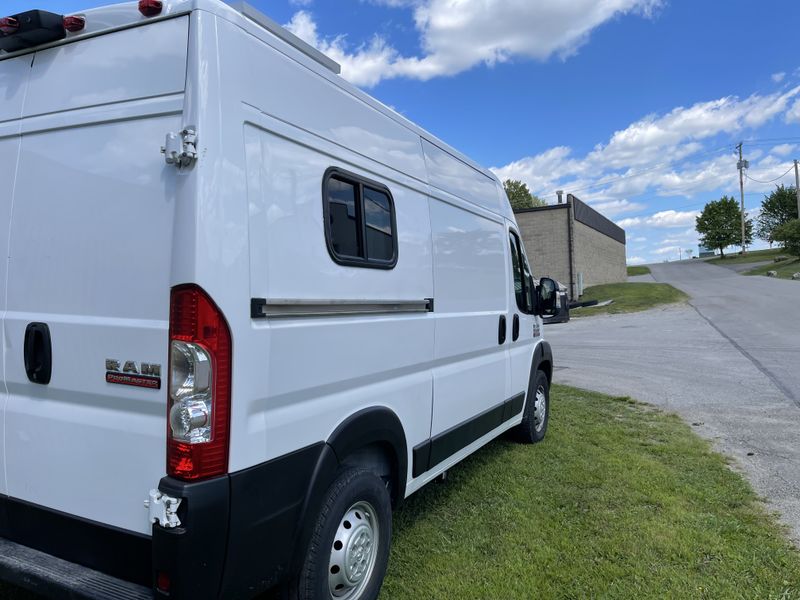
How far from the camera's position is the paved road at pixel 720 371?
18.1 ft

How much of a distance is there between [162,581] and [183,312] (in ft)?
3.11

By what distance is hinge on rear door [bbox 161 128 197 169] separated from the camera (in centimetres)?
198

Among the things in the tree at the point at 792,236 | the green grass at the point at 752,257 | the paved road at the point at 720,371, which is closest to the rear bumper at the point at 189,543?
the paved road at the point at 720,371

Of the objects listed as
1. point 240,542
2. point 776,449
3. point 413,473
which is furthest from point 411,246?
point 776,449

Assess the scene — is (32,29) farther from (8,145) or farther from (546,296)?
(546,296)

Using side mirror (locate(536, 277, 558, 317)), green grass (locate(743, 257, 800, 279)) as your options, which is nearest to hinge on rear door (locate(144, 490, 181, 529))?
side mirror (locate(536, 277, 558, 317))

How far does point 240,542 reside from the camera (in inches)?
81.1

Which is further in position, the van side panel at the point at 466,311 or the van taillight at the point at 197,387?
the van side panel at the point at 466,311

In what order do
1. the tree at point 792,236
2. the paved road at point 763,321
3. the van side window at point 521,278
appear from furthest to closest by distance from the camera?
the tree at point 792,236 < the paved road at point 763,321 < the van side window at point 521,278

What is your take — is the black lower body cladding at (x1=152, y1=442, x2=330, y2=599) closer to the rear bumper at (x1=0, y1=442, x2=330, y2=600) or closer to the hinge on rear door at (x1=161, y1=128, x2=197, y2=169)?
the rear bumper at (x1=0, y1=442, x2=330, y2=600)

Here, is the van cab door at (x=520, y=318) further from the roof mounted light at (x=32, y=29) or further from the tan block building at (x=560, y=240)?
the tan block building at (x=560, y=240)

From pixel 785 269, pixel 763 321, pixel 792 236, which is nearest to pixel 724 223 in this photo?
pixel 792 236

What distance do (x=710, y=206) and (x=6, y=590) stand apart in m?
75.4

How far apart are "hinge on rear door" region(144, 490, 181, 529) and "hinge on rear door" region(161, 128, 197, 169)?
1.18 meters
